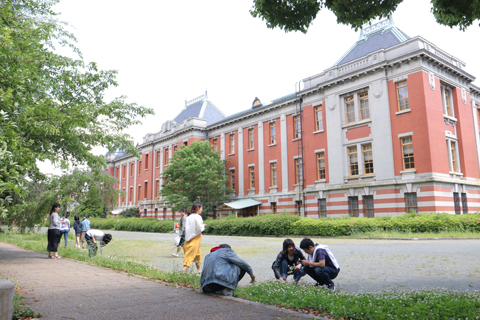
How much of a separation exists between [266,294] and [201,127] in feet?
122

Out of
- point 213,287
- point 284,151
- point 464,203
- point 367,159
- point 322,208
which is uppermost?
point 284,151

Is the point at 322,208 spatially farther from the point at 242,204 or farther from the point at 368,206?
the point at 242,204

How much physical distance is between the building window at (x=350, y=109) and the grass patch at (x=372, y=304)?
22.8 meters

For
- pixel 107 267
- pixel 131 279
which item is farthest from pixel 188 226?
pixel 107 267

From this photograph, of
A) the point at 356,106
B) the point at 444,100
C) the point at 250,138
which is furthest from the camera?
the point at 250,138

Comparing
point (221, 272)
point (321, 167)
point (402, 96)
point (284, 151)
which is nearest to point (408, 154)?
point (402, 96)

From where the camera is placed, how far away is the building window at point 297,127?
3101 centimetres

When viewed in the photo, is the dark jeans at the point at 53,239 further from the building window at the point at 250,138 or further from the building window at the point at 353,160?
the building window at the point at 250,138

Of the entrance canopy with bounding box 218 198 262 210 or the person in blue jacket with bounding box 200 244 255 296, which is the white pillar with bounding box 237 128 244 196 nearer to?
the entrance canopy with bounding box 218 198 262 210

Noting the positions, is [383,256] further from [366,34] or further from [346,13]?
[366,34]

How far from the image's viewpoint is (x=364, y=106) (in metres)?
26.4

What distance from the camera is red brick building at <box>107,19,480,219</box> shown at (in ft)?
75.6

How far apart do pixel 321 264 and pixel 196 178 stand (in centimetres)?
2940

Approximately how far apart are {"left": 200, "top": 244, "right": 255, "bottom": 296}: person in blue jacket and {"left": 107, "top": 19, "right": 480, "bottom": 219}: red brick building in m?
16.8
